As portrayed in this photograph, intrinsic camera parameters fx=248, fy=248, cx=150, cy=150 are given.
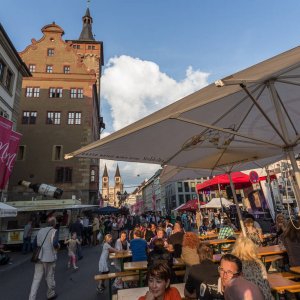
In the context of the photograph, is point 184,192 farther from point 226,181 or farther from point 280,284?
point 280,284

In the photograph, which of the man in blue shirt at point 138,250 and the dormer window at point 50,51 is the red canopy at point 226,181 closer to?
the man in blue shirt at point 138,250

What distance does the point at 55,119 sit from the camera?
106 feet

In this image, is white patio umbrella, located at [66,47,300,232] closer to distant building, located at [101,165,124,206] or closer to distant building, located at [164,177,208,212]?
distant building, located at [164,177,208,212]

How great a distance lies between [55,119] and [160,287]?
107 ft

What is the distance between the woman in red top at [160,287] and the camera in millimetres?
2652

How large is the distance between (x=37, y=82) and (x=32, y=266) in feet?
90.3

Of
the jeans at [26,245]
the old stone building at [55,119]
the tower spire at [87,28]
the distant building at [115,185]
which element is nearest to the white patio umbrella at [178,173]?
the jeans at [26,245]

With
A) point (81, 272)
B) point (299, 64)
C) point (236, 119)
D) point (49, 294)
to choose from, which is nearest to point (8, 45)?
point (81, 272)

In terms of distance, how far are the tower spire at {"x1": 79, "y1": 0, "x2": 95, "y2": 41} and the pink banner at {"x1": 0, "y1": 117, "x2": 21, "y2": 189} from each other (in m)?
44.9

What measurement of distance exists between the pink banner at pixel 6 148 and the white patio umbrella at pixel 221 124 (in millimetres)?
11848

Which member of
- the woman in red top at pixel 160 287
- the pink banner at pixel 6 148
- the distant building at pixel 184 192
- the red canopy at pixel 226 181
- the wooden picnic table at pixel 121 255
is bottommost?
the wooden picnic table at pixel 121 255

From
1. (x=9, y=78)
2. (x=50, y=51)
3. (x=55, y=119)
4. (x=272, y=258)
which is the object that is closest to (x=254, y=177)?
(x=272, y=258)

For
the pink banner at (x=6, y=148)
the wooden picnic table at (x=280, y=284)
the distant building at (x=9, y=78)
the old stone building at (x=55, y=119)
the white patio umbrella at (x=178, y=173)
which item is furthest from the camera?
the old stone building at (x=55, y=119)

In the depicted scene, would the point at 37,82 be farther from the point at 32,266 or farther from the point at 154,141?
the point at 154,141
